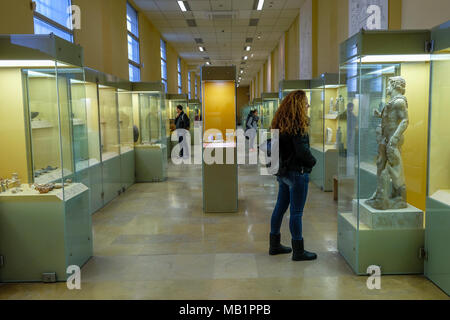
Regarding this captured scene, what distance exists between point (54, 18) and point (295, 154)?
5.19m

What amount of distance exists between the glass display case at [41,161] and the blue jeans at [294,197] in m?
2.12

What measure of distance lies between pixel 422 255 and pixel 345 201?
2.94ft

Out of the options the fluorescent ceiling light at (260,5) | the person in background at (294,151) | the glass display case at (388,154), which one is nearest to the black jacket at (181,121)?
the fluorescent ceiling light at (260,5)

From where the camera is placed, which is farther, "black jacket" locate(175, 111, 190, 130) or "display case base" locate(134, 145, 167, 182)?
"black jacket" locate(175, 111, 190, 130)

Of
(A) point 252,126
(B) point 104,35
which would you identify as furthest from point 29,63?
(A) point 252,126

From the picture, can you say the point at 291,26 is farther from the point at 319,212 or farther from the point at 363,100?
the point at 363,100

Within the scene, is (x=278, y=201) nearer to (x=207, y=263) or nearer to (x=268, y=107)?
(x=207, y=263)

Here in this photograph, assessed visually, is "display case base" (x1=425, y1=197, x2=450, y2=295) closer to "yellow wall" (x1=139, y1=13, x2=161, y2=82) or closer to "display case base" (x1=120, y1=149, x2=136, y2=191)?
"display case base" (x1=120, y1=149, x2=136, y2=191)

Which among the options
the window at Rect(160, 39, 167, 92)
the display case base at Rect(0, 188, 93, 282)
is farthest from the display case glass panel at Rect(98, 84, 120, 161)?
the window at Rect(160, 39, 167, 92)

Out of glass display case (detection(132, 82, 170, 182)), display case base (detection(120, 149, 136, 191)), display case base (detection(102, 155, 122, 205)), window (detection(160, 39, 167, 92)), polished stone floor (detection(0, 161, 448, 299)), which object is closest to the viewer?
polished stone floor (detection(0, 161, 448, 299))

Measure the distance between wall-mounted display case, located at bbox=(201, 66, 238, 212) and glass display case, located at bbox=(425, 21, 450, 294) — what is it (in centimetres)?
329

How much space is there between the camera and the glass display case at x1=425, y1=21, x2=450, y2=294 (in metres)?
3.41

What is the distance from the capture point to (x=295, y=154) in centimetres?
397
